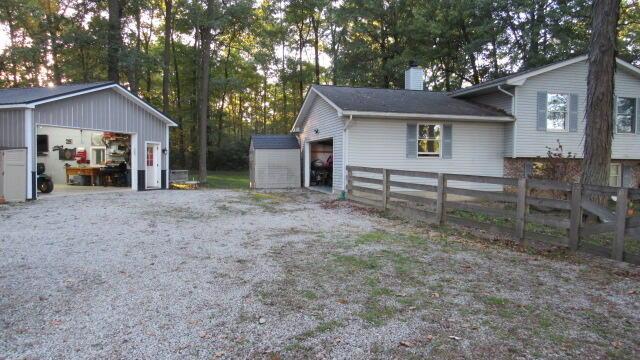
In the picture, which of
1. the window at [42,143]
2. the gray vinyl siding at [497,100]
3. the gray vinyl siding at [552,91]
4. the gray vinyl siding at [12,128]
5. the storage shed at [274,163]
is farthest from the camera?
the window at [42,143]

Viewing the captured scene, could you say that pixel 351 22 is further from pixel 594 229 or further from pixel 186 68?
pixel 594 229

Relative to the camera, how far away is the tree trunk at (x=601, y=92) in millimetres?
8000

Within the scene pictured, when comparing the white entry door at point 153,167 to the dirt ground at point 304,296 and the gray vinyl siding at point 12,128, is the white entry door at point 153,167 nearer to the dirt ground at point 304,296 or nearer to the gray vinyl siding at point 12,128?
the gray vinyl siding at point 12,128

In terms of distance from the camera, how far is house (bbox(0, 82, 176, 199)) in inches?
497

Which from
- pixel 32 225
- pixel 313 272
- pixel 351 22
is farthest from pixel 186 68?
pixel 313 272

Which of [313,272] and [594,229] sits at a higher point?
[594,229]

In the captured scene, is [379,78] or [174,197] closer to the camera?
[174,197]

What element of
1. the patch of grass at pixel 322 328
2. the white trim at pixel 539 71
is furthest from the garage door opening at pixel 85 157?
the patch of grass at pixel 322 328

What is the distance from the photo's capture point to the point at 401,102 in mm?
15578

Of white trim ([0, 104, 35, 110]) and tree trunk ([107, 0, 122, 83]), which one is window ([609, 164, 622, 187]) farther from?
tree trunk ([107, 0, 122, 83])

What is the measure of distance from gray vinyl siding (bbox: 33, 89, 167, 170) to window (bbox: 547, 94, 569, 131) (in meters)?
15.5

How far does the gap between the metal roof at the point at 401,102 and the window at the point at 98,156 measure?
10853mm

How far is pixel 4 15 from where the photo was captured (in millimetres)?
26594

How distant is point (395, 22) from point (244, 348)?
28.2 m
